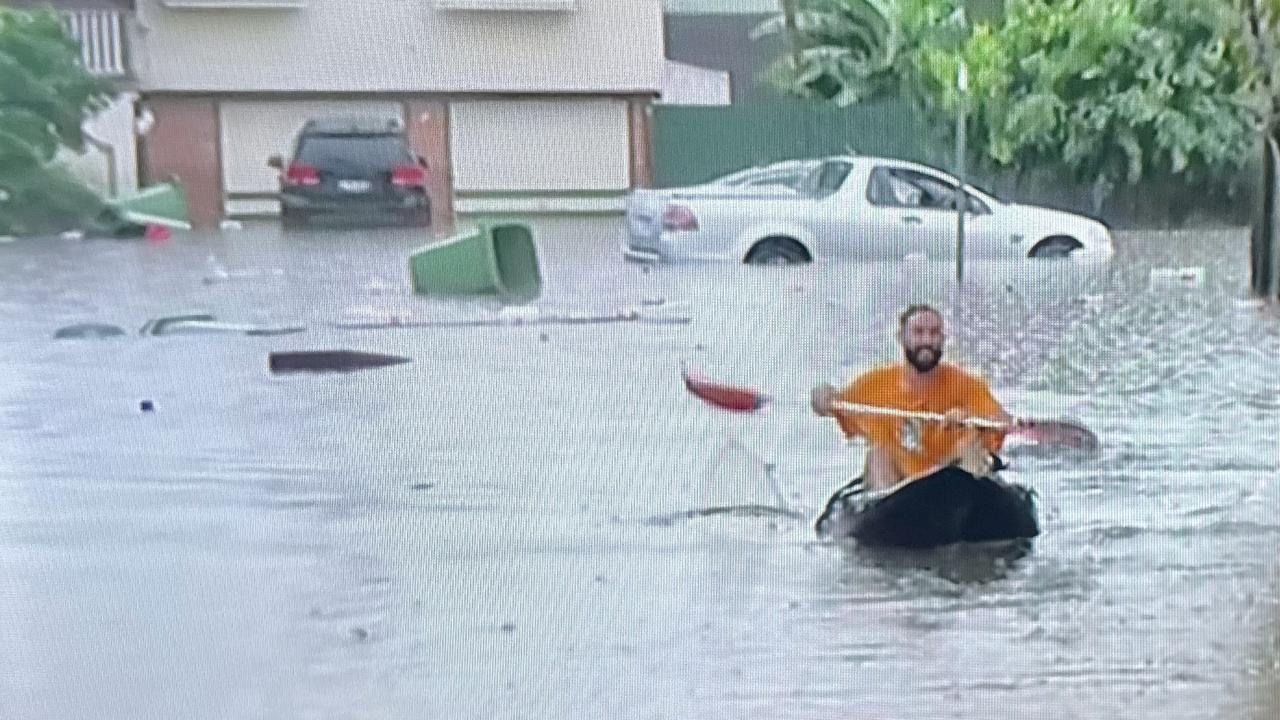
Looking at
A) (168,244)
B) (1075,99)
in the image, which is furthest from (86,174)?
(1075,99)

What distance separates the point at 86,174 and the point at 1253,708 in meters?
3.33

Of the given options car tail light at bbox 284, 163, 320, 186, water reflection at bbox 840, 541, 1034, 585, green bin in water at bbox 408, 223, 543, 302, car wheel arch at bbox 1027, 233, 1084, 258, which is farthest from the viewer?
green bin in water at bbox 408, 223, 543, 302

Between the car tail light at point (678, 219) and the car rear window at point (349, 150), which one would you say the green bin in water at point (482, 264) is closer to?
the car tail light at point (678, 219)

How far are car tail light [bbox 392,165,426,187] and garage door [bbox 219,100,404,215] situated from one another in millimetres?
195

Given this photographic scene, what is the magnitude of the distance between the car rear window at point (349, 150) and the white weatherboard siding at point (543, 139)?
13 centimetres

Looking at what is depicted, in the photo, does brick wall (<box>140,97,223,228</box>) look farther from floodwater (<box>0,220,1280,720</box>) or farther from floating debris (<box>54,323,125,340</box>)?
floating debris (<box>54,323,125,340</box>)

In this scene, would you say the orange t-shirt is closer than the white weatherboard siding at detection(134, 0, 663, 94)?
Yes

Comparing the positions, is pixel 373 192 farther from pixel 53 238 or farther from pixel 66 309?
pixel 66 309

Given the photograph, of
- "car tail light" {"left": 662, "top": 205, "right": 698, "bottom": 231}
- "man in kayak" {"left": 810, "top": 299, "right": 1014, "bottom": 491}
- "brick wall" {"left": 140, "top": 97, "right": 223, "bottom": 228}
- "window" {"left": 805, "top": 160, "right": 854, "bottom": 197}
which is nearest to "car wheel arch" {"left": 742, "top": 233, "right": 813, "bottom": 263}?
"car tail light" {"left": 662, "top": 205, "right": 698, "bottom": 231}

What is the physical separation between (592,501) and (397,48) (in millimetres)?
1161

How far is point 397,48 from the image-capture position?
5.05 meters

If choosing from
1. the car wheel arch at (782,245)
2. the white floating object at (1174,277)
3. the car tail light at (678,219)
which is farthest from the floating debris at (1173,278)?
the car tail light at (678,219)

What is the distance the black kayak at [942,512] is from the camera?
411cm

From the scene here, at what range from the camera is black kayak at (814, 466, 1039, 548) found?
4.11m
